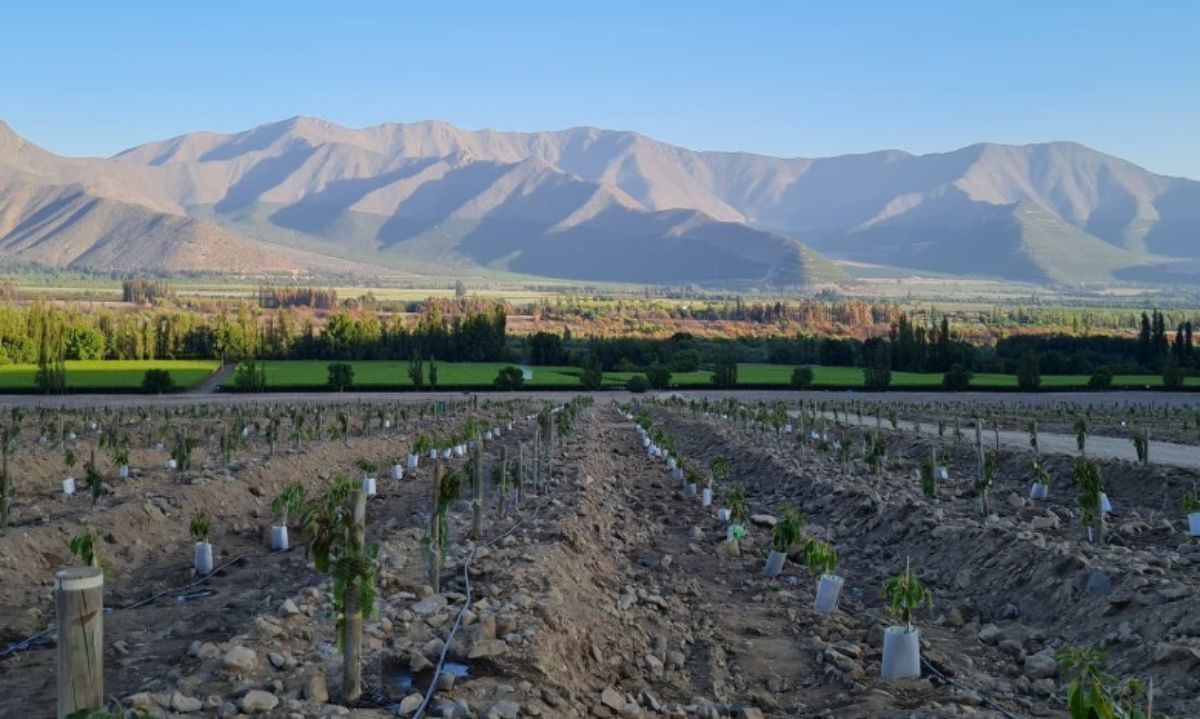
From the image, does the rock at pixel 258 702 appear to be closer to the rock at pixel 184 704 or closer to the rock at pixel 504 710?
the rock at pixel 184 704

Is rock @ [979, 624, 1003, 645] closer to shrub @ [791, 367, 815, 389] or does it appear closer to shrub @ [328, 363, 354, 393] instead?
shrub @ [328, 363, 354, 393]

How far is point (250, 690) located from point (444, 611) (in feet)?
9.99

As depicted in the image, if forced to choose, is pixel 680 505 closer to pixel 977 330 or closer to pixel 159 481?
pixel 159 481

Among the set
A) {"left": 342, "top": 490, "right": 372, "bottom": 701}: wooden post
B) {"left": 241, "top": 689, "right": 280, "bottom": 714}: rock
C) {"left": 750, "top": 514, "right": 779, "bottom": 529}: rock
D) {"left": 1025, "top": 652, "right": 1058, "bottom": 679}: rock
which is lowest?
{"left": 750, "top": 514, "right": 779, "bottom": 529}: rock

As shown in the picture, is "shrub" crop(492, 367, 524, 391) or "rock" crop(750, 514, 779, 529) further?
"shrub" crop(492, 367, 524, 391)

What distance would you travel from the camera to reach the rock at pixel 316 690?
27.1ft

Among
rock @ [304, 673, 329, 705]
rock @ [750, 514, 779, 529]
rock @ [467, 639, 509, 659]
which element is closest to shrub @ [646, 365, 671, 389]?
rock @ [750, 514, 779, 529]

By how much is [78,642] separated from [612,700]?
460 centimetres

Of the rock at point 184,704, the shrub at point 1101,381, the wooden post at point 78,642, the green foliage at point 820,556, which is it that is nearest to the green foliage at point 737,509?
the green foliage at point 820,556

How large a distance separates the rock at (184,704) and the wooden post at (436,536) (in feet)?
12.9

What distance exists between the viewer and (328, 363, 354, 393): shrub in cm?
6481

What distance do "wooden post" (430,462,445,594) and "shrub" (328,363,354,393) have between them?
53.2 metres

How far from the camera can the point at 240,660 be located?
8.83 m

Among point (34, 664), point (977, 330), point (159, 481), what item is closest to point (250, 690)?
point (34, 664)
